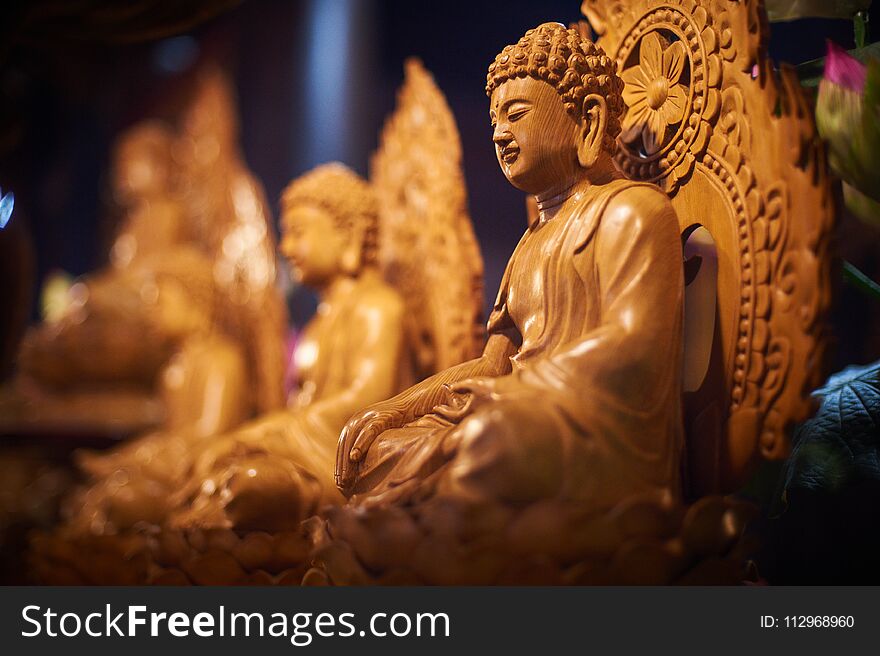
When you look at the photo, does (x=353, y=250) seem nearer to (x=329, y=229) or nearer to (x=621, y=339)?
(x=329, y=229)

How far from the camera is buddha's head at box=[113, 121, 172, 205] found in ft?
14.6

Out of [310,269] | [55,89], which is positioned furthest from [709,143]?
[55,89]

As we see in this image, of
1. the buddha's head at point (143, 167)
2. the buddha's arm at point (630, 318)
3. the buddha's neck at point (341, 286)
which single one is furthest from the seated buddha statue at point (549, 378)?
the buddha's head at point (143, 167)

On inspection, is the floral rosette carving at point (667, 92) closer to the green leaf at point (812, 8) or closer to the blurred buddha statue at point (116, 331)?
the green leaf at point (812, 8)

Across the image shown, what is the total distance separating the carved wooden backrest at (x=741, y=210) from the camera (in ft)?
4.47

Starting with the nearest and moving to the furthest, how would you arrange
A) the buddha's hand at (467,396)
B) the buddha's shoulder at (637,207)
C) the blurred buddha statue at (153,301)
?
the buddha's hand at (467,396) → the buddha's shoulder at (637,207) → the blurred buddha statue at (153,301)

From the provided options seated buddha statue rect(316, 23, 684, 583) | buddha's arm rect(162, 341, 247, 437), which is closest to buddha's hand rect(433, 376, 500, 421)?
seated buddha statue rect(316, 23, 684, 583)

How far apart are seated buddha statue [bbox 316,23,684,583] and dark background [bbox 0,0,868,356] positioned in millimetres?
147

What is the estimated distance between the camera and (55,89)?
15.8ft

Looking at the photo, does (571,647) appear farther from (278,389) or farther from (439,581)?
(278,389)

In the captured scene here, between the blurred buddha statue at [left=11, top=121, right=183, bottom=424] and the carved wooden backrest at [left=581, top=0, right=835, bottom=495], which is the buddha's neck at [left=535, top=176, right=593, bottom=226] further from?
the blurred buddha statue at [left=11, top=121, right=183, bottom=424]

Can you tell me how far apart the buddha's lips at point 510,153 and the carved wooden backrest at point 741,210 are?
0.26 metres

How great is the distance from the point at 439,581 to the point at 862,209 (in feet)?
3.01

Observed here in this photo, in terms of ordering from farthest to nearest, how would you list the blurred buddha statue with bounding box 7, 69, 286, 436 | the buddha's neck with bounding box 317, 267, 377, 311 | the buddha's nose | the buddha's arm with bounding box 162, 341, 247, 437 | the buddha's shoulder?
the blurred buddha statue with bounding box 7, 69, 286, 436, the buddha's arm with bounding box 162, 341, 247, 437, the buddha's neck with bounding box 317, 267, 377, 311, the buddha's nose, the buddha's shoulder
